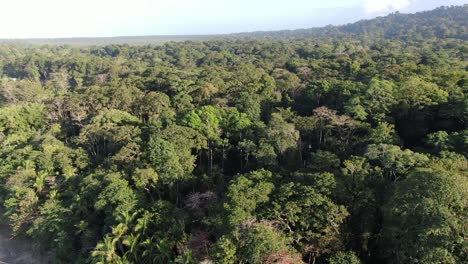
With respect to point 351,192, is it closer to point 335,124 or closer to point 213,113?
point 335,124

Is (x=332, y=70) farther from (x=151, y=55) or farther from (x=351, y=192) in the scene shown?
(x=151, y=55)

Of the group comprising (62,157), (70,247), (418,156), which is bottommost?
(70,247)

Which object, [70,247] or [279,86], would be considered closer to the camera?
[70,247]

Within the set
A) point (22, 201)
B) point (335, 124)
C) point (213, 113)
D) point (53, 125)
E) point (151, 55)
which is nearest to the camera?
point (22, 201)

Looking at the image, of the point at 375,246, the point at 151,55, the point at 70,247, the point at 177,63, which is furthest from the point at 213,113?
the point at 151,55

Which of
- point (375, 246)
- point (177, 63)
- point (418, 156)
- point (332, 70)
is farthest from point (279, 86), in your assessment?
point (177, 63)

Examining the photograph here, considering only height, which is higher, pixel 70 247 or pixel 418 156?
pixel 418 156

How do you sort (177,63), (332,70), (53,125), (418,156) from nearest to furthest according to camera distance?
(418,156) < (53,125) < (332,70) < (177,63)
